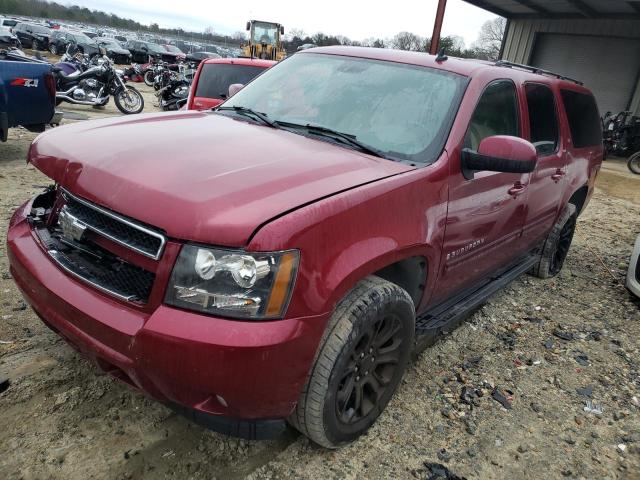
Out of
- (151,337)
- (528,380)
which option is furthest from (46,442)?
(528,380)

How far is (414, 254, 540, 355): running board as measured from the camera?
110 inches

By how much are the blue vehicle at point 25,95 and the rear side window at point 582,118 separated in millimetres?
6191

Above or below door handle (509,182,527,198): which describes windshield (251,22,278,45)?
above

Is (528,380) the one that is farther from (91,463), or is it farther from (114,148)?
(114,148)

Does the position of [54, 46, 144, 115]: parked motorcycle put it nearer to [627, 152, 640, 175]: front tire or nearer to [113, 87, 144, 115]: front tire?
[113, 87, 144, 115]: front tire

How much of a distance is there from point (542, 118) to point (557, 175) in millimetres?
526

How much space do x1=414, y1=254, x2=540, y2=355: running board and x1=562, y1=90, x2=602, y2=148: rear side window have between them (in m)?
1.41

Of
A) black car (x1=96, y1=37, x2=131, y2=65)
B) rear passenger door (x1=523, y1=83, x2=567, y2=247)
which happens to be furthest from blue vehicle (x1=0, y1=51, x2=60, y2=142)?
black car (x1=96, y1=37, x2=131, y2=65)

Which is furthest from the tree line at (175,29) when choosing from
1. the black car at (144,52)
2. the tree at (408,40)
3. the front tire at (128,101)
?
the front tire at (128,101)

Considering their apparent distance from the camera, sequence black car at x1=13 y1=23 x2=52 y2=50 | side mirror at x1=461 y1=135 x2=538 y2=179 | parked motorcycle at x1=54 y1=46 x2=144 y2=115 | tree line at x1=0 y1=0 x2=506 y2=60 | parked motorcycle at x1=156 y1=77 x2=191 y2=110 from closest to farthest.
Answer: side mirror at x1=461 y1=135 x2=538 y2=179 → parked motorcycle at x1=54 y1=46 x2=144 y2=115 → parked motorcycle at x1=156 y1=77 x2=191 y2=110 → black car at x1=13 y1=23 x2=52 y2=50 → tree line at x1=0 y1=0 x2=506 y2=60

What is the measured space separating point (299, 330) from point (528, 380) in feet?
6.71

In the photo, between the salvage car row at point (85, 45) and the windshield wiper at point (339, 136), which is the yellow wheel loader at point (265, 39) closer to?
the salvage car row at point (85, 45)

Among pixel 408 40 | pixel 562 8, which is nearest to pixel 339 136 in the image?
pixel 562 8

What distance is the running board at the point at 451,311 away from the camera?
2783mm
